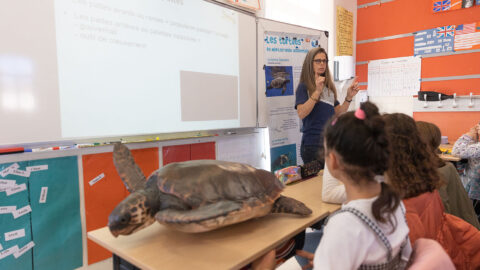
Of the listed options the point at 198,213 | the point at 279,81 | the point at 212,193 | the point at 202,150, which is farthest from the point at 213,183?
the point at 279,81

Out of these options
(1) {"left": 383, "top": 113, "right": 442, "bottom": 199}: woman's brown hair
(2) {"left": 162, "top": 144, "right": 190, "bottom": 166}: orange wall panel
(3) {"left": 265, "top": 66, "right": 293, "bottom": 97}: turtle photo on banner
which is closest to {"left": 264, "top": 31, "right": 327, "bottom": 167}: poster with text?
(3) {"left": 265, "top": 66, "right": 293, "bottom": 97}: turtle photo on banner

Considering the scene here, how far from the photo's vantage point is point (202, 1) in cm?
237

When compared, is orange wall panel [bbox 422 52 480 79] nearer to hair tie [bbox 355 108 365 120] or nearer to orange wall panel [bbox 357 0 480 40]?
orange wall panel [bbox 357 0 480 40]

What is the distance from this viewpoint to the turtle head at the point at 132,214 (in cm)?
91

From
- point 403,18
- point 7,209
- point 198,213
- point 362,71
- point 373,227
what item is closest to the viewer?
point 373,227

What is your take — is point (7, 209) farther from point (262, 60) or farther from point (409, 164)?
point (262, 60)

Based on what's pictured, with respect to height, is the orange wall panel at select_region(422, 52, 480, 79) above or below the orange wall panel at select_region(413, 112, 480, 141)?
above

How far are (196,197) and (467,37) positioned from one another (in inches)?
156

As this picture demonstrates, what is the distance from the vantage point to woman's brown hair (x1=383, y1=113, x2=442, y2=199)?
1.09m

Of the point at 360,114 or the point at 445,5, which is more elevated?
the point at 445,5

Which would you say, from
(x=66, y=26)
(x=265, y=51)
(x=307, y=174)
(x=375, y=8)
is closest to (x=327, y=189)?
(x=307, y=174)

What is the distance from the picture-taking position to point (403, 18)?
3.88 meters

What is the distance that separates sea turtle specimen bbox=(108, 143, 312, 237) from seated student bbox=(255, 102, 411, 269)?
299 mm

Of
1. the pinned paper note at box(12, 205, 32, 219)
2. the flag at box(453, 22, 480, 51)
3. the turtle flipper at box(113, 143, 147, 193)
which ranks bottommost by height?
the pinned paper note at box(12, 205, 32, 219)
